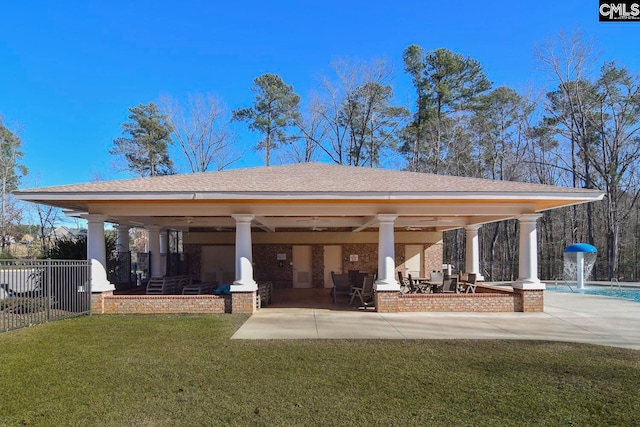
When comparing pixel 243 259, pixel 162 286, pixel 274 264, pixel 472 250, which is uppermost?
pixel 243 259

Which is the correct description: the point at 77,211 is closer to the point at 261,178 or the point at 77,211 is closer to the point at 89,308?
the point at 89,308

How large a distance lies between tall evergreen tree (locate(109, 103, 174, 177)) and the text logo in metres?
28.1

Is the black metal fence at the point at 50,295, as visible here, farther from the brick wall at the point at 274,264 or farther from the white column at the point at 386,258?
the brick wall at the point at 274,264

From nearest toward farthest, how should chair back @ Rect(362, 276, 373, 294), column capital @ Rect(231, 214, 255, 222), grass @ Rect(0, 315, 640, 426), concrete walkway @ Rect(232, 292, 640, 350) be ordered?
grass @ Rect(0, 315, 640, 426) → concrete walkway @ Rect(232, 292, 640, 350) → column capital @ Rect(231, 214, 255, 222) → chair back @ Rect(362, 276, 373, 294)

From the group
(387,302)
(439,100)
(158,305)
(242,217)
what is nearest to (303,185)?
(242,217)

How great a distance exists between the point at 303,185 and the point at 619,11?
8.31m

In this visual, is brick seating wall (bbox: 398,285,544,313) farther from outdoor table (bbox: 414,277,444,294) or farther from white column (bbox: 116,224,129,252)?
white column (bbox: 116,224,129,252)

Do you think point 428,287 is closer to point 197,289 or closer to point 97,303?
point 197,289

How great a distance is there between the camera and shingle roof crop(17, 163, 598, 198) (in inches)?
391

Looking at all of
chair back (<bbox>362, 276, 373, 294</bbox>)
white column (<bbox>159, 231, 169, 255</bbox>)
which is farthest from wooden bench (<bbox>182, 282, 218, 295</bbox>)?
white column (<bbox>159, 231, 169, 255</bbox>)

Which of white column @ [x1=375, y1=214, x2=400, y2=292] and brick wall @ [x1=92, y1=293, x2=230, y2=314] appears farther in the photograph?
white column @ [x1=375, y1=214, x2=400, y2=292]

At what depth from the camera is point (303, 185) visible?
10547mm

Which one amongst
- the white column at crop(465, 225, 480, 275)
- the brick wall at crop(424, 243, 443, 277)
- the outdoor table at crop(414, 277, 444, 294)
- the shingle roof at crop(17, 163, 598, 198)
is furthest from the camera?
the brick wall at crop(424, 243, 443, 277)

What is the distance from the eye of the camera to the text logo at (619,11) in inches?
352
